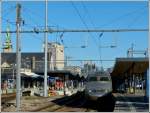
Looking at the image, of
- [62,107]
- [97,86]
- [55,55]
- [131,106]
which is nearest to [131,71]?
[97,86]

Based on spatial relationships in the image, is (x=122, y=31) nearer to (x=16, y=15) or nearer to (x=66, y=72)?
(x=16, y=15)

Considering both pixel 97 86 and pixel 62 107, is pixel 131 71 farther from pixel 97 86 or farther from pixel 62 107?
pixel 62 107

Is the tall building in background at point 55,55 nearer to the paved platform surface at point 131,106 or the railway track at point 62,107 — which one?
the railway track at point 62,107

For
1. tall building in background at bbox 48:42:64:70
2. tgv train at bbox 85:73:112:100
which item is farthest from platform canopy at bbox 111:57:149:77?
tall building in background at bbox 48:42:64:70

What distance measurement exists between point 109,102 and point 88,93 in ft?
8.36

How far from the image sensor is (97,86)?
37344 millimetres

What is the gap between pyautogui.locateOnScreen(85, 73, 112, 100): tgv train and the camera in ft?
121

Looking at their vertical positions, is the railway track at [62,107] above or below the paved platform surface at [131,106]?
below

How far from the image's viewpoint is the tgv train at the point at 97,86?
121ft

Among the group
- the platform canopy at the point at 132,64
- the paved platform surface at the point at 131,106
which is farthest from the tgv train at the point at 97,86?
the platform canopy at the point at 132,64

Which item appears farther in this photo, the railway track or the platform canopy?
the platform canopy

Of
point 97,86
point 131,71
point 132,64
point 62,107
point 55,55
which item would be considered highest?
point 55,55

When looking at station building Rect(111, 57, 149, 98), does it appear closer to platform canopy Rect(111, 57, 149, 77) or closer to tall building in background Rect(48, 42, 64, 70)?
platform canopy Rect(111, 57, 149, 77)

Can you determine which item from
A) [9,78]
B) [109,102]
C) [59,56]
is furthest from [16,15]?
[59,56]
